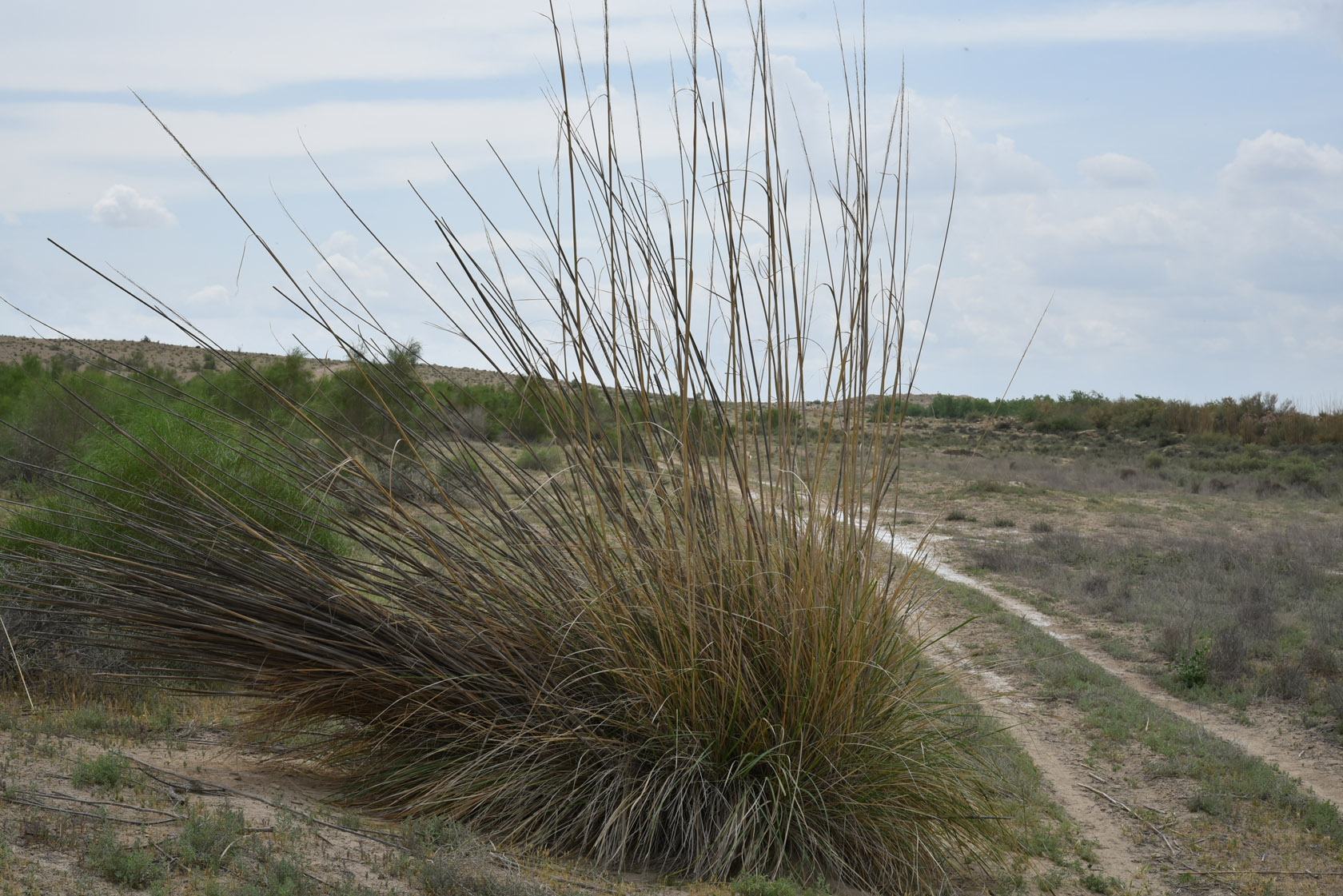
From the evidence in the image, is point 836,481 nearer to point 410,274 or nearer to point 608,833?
point 608,833

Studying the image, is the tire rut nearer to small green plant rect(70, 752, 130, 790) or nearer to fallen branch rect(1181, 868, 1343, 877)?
fallen branch rect(1181, 868, 1343, 877)

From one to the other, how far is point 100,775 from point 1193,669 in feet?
27.2

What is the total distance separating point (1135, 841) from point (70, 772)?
17.1 ft

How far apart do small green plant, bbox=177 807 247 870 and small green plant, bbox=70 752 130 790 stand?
48cm

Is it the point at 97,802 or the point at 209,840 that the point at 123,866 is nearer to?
the point at 209,840

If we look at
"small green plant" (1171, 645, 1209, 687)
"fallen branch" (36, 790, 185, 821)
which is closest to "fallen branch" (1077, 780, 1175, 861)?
"small green plant" (1171, 645, 1209, 687)

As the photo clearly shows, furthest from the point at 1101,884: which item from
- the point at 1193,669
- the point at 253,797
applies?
the point at 1193,669

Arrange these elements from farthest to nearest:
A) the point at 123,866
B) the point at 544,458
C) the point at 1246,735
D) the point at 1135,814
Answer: the point at 544,458 → the point at 1246,735 → the point at 1135,814 → the point at 123,866

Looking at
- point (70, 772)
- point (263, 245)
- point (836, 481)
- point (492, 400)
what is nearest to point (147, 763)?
point (70, 772)

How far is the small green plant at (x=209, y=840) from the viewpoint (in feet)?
7.94

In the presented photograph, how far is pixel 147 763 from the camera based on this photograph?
11.2ft

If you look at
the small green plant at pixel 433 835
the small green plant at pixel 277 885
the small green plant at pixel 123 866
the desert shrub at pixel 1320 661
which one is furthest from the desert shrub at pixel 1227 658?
the small green plant at pixel 123 866

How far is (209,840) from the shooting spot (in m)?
2.51

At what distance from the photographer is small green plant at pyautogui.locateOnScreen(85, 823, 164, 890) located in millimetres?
2293
